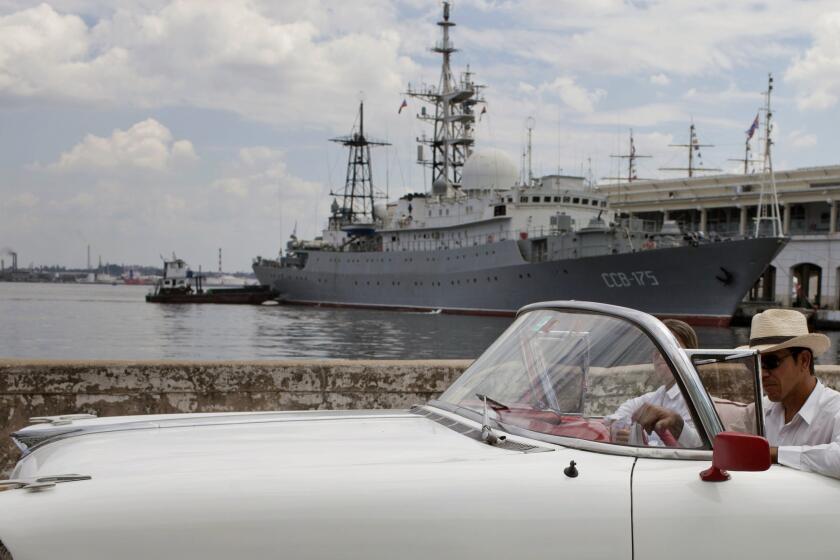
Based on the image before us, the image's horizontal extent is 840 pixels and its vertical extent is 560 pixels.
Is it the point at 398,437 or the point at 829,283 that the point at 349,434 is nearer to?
the point at 398,437

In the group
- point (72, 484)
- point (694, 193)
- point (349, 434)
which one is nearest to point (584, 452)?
point (349, 434)

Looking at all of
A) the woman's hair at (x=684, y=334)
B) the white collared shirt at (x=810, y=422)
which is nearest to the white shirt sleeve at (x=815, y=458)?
the white collared shirt at (x=810, y=422)

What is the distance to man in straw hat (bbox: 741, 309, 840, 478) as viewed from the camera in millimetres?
2867

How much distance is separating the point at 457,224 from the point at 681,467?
163ft

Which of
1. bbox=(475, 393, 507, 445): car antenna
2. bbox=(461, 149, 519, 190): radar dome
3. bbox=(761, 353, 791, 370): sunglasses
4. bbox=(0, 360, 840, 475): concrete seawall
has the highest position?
bbox=(461, 149, 519, 190): radar dome

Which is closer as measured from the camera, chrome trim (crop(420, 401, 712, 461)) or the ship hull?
chrome trim (crop(420, 401, 712, 461))

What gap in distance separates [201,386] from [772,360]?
A: 383cm

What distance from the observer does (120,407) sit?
5527 millimetres

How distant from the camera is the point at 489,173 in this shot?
176ft

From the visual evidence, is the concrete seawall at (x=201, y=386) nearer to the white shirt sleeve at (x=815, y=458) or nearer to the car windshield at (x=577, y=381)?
the car windshield at (x=577, y=381)

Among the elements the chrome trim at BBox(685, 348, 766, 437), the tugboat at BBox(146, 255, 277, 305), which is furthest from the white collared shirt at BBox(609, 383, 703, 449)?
the tugboat at BBox(146, 255, 277, 305)

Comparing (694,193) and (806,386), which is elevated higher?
(694,193)

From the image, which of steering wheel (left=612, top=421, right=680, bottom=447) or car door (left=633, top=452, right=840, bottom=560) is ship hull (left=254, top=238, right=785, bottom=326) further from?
car door (left=633, top=452, right=840, bottom=560)

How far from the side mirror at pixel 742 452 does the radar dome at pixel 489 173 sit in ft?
169
